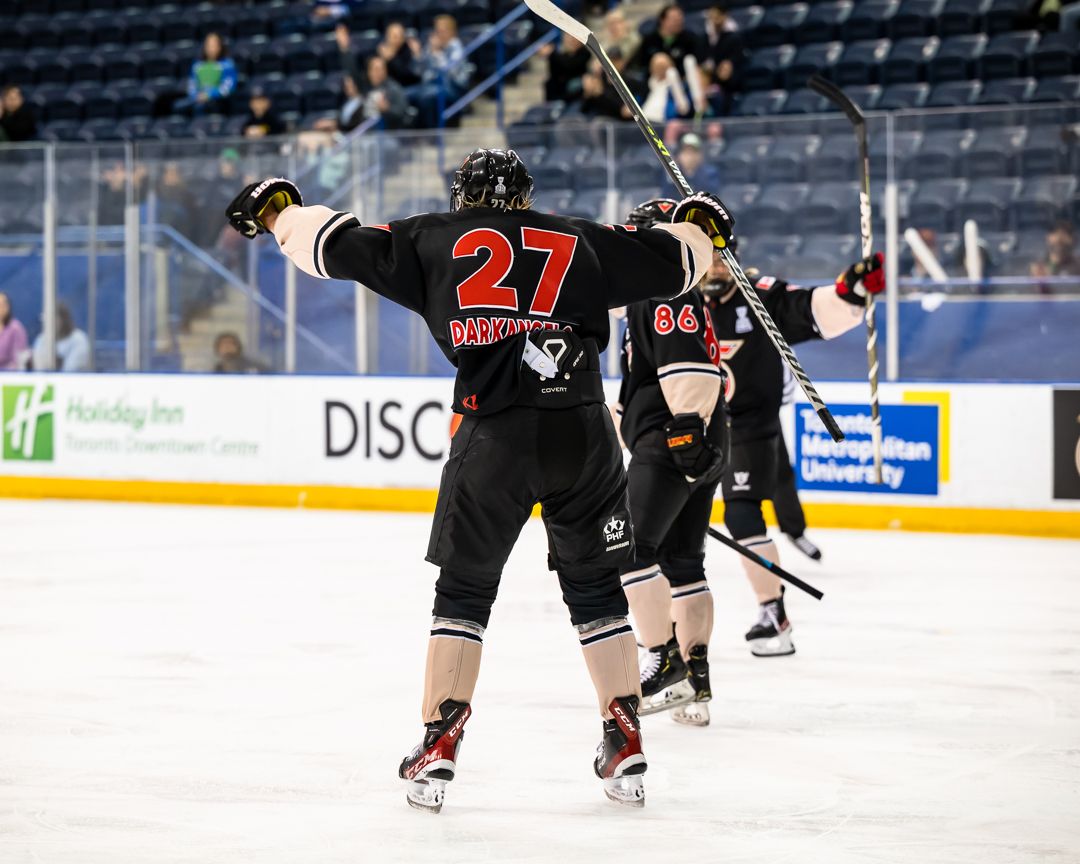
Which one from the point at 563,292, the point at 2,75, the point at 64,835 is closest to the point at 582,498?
the point at 563,292

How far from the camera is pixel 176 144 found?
9.41 meters

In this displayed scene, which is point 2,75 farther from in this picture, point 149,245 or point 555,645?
point 555,645

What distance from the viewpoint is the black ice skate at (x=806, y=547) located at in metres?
6.75

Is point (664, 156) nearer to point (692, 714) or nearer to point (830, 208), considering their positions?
point (692, 714)

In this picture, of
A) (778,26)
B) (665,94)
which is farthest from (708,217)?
(778,26)

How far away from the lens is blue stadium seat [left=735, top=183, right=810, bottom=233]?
8.24m

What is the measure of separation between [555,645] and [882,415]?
11.1 ft

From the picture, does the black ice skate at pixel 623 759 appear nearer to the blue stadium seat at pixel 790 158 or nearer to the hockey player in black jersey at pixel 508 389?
the hockey player in black jersey at pixel 508 389

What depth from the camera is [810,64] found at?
10664 millimetres

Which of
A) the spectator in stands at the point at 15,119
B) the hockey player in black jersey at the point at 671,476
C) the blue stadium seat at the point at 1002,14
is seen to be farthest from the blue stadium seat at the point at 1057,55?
the spectator in stands at the point at 15,119

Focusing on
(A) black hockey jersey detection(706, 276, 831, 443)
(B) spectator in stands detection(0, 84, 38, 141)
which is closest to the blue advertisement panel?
(A) black hockey jersey detection(706, 276, 831, 443)

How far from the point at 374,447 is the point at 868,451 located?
112 inches

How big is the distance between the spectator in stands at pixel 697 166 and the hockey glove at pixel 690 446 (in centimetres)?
468

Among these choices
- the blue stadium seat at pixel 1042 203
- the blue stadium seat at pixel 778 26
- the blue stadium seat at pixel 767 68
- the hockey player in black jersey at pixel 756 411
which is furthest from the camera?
the blue stadium seat at pixel 778 26
